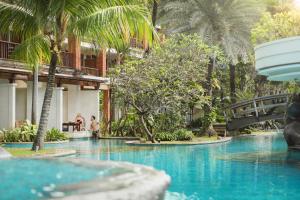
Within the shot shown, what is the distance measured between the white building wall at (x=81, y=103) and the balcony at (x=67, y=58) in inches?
54.6

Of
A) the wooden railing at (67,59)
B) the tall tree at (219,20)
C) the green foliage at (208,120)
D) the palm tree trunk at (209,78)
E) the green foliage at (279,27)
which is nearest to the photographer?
the green foliage at (279,27)

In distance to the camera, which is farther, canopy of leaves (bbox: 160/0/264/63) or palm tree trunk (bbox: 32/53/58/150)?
canopy of leaves (bbox: 160/0/264/63)

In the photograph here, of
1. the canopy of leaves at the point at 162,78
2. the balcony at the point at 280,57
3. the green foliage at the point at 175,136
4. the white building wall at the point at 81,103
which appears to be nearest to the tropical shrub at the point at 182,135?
the green foliage at the point at 175,136

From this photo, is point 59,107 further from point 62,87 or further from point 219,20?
point 219,20

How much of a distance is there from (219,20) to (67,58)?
9.13 m

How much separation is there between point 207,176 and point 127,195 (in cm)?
851

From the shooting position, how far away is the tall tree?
27.2m

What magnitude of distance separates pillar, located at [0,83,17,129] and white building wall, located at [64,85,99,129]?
746 centimetres

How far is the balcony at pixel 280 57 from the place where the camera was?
13406mm

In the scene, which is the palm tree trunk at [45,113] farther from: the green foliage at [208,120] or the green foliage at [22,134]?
the green foliage at [208,120]

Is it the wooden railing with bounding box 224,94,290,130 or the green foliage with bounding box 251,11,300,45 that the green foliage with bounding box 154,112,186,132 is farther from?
the green foliage with bounding box 251,11,300,45

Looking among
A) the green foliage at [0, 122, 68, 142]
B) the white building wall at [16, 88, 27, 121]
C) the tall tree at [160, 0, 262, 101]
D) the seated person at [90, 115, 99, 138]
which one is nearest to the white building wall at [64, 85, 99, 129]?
the seated person at [90, 115, 99, 138]

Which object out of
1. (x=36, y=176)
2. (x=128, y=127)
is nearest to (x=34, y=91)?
(x=128, y=127)

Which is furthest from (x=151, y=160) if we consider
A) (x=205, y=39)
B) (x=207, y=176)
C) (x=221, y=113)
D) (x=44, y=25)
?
(x=221, y=113)
